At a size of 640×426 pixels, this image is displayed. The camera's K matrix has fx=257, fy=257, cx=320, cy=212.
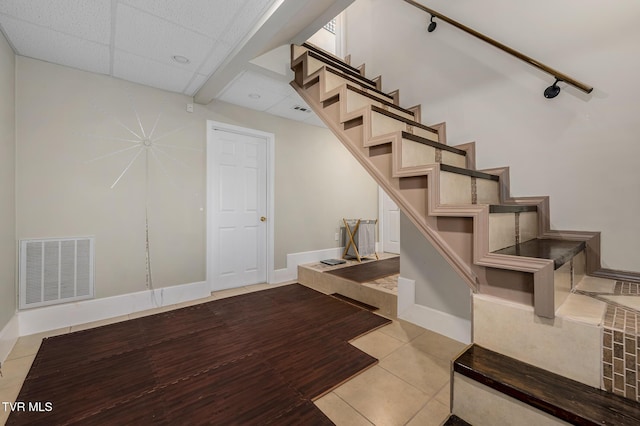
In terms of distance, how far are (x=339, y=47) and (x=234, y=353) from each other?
4035mm

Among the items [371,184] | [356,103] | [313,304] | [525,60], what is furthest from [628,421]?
[371,184]

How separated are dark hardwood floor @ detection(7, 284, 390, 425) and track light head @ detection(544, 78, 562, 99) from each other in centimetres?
220

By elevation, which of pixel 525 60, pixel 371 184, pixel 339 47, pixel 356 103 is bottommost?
pixel 371 184

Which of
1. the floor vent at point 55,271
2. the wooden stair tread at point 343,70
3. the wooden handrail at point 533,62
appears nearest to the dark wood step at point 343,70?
the wooden stair tread at point 343,70

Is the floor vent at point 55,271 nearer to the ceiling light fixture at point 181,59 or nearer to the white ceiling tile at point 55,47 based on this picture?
the white ceiling tile at point 55,47

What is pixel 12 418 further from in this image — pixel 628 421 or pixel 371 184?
pixel 371 184

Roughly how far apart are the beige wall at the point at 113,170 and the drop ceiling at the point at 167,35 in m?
0.27

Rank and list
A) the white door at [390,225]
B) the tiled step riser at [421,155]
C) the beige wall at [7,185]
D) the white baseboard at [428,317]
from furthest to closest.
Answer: the white door at [390,225]
the white baseboard at [428,317]
the beige wall at [7,185]
the tiled step riser at [421,155]

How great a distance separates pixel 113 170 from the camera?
9.04 feet

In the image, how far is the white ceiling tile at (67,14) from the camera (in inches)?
67.9

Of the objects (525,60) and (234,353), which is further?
(234,353)

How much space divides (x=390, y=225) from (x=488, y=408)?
4.38 m

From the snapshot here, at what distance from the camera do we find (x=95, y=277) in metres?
2.65

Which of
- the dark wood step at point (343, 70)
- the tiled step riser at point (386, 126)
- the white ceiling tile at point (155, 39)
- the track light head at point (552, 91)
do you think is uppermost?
the dark wood step at point (343, 70)
